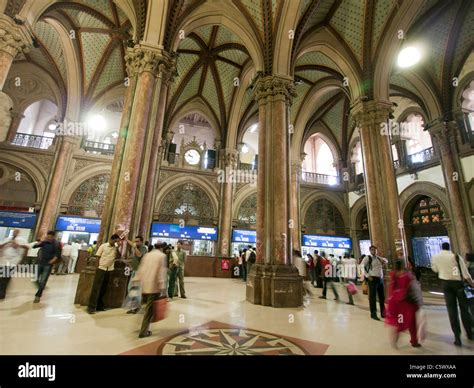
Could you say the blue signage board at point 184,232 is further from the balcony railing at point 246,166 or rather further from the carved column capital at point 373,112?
the carved column capital at point 373,112

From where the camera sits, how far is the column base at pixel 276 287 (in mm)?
5355

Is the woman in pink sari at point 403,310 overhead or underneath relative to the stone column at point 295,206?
underneath

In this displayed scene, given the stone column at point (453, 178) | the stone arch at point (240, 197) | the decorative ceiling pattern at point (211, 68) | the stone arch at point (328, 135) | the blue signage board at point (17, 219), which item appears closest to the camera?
the stone column at point (453, 178)

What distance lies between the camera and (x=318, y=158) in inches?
734

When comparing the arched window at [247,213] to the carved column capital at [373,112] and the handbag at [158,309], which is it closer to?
the carved column capital at [373,112]

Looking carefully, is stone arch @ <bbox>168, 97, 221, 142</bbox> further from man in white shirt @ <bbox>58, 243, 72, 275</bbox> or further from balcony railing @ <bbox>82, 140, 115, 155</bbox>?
man in white shirt @ <bbox>58, 243, 72, 275</bbox>

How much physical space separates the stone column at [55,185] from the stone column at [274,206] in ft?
33.5

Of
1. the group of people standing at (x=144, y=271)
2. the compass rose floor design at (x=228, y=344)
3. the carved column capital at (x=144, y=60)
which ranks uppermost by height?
the carved column capital at (x=144, y=60)

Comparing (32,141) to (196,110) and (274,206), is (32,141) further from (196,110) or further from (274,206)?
(274,206)

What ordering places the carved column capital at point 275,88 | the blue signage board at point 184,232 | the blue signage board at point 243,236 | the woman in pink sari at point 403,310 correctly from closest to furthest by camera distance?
the woman in pink sari at point 403,310, the carved column capital at point 275,88, the blue signage board at point 184,232, the blue signage board at point 243,236

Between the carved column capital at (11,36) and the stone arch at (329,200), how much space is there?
14536 millimetres

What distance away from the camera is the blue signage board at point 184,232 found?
1320cm

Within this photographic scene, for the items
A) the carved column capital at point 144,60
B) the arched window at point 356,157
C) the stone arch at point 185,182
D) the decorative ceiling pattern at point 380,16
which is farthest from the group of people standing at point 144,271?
the arched window at point 356,157

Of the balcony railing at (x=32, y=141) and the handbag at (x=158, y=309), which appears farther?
the balcony railing at (x=32, y=141)
